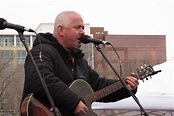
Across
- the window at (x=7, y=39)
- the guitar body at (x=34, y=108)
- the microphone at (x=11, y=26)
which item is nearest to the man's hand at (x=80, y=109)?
the guitar body at (x=34, y=108)

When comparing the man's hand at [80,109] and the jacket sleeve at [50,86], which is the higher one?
the jacket sleeve at [50,86]

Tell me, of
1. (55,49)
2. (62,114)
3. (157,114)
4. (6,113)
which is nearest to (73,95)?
(62,114)

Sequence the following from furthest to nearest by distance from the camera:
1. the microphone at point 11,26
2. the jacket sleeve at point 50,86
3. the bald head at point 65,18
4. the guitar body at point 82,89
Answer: the bald head at point 65,18 < the guitar body at point 82,89 < the jacket sleeve at point 50,86 < the microphone at point 11,26

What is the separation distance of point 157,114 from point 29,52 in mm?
3986

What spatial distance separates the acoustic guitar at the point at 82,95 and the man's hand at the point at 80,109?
7cm

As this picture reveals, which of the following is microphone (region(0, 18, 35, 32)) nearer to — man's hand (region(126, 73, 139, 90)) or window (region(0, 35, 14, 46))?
man's hand (region(126, 73, 139, 90))

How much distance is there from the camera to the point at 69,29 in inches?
180

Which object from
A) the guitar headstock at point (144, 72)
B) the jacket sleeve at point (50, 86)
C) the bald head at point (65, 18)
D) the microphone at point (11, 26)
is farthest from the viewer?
the bald head at point (65, 18)

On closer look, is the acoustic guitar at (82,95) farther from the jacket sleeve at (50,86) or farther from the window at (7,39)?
the window at (7,39)

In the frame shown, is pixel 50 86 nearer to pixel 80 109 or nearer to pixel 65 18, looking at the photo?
pixel 80 109

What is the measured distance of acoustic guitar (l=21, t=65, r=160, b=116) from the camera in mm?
4160

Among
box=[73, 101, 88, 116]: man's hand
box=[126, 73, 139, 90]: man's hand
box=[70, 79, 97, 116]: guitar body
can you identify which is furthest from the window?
box=[73, 101, 88, 116]: man's hand

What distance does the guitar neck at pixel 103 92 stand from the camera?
14.8ft

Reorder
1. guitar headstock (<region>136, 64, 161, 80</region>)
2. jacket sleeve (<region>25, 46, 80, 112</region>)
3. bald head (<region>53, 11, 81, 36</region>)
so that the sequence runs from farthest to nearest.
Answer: bald head (<region>53, 11, 81, 36</region>), guitar headstock (<region>136, 64, 161, 80</region>), jacket sleeve (<region>25, 46, 80, 112</region>)
